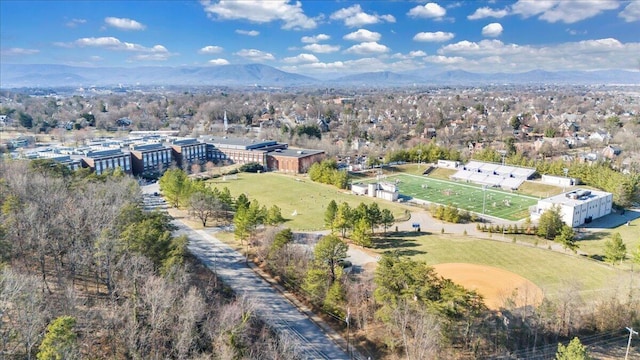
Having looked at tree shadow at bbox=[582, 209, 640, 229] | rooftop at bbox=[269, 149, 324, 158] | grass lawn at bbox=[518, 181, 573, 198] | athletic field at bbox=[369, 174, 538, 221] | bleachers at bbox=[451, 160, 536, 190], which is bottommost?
tree shadow at bbox=[582, 209, 640, 229]

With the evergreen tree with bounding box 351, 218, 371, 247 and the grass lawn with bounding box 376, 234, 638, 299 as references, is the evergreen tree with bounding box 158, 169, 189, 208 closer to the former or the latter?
the evergreen tree with bounding box 351, 218, 371, 247

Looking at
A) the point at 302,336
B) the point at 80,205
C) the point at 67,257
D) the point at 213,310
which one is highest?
the point at 80,205

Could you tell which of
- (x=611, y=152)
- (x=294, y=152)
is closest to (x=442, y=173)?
(x=294, y=152)

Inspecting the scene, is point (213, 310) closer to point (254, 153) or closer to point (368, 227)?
point (368, 227)

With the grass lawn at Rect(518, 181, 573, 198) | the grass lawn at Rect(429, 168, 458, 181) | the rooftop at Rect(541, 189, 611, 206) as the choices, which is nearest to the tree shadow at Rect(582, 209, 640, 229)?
the rooftop at Rect(541, 189, 611, 206)

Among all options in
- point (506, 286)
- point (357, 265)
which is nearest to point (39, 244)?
point (357, 265)

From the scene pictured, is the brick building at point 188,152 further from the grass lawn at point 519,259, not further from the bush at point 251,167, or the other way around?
the grass lawn at point 519,259
